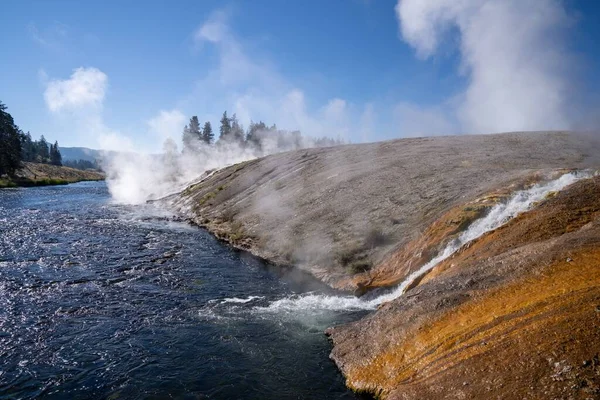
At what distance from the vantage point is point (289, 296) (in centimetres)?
1684

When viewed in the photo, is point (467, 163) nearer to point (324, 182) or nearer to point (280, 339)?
point (324, 182)

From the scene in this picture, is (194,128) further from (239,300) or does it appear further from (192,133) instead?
(239,300)

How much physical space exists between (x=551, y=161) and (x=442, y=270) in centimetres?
1726

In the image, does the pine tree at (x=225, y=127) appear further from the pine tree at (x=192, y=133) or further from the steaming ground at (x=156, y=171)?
the steaming ground at (x=156, y=171)

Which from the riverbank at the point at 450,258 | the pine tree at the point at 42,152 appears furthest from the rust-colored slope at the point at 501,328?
the pine tree at the point at 42,152

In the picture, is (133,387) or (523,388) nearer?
(523,388)

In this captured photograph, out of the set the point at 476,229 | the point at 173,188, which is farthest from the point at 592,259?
the point at 173,188

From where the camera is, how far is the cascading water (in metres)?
15.4

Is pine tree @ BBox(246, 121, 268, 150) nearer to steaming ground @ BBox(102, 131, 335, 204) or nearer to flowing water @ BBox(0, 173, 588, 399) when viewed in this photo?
steaming ground @ BBox(102, 131, 335, 204)

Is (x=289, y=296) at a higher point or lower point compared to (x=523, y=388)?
lower

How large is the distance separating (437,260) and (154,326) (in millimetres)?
11737

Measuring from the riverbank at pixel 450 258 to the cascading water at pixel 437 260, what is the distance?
0.40m

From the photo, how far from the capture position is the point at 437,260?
15734 mm

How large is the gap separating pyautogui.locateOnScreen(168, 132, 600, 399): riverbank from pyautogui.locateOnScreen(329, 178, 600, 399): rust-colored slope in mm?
32
